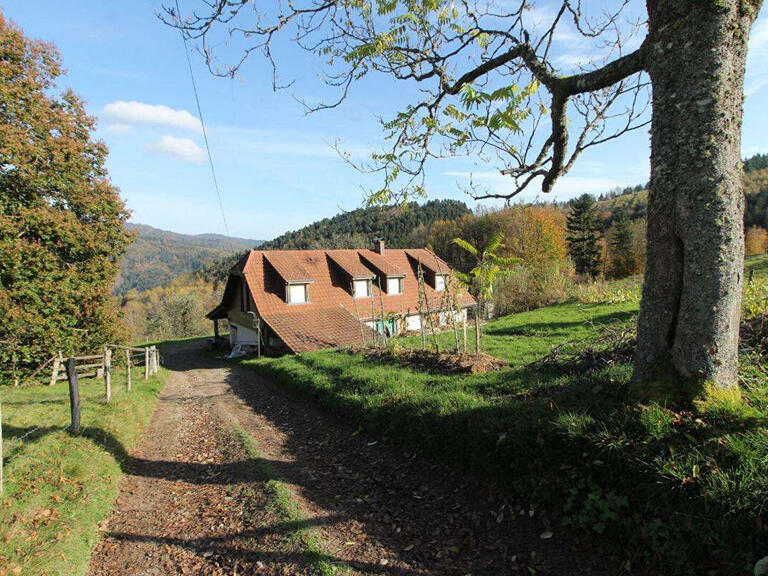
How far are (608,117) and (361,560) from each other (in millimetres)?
6543

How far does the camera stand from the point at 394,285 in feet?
88.3

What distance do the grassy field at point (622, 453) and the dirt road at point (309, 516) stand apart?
38 centimetres

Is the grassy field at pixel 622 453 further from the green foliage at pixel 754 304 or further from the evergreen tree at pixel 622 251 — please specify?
the evergreen tree at pixel 622 251

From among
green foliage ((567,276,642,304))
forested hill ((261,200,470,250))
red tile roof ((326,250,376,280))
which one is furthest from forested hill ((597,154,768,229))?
red tile roof ((326,250,376,280))

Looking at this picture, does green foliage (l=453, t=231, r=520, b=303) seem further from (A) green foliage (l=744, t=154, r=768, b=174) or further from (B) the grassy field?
(A) green foliage (l=744, t=154, r=768, b=174)

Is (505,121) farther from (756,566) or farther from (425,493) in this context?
(425,493)

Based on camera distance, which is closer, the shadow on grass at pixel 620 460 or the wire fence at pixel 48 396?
the shadow on grass at pixel 620 460

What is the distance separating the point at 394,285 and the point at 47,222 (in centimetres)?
1854

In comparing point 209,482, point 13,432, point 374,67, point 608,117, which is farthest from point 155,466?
point 608,117

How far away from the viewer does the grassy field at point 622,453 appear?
3146 millimetres

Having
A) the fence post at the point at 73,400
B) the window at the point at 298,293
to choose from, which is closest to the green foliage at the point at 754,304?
the fence post at the point at 73,400

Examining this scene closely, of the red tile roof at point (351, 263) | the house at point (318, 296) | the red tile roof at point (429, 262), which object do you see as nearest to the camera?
the house at point (318, 296)

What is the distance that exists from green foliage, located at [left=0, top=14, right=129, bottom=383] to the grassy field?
1496 cm

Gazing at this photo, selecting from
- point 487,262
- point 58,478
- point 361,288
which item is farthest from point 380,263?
point 58,478
